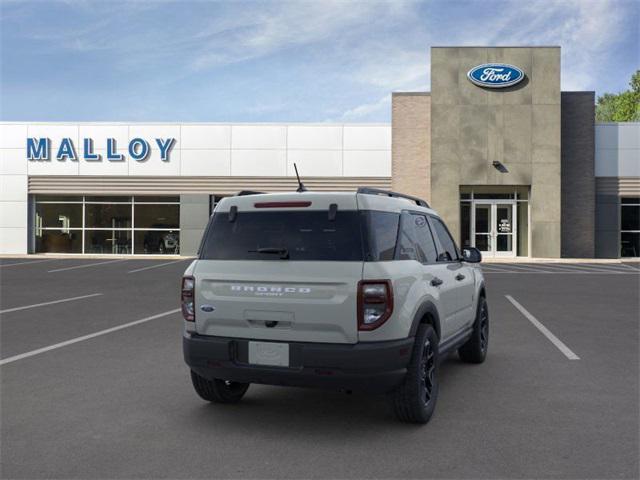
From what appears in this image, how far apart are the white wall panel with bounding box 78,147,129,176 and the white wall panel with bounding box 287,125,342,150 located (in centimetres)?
788

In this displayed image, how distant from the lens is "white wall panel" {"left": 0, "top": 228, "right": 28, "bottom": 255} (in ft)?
95.1

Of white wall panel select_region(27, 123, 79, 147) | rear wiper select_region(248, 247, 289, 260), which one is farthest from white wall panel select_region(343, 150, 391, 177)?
rear wiper select_region(248, 247, 289, 260)

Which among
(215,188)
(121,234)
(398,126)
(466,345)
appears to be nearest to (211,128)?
(215,188)

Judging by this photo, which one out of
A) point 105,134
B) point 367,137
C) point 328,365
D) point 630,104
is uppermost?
point 630,104

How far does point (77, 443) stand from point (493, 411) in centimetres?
315

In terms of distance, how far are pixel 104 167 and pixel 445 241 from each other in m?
25.6

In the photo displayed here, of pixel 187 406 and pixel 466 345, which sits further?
pixel 466 345

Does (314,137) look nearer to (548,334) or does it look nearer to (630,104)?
(548,334)

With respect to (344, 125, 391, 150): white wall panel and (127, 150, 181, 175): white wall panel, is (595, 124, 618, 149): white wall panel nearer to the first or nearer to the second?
(344, 125, 391, 150): white wall panel

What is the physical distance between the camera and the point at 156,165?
2856 centimetres

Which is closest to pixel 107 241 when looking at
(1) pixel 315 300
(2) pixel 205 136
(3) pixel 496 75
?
(2) pixel 205 136

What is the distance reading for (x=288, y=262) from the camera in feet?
14.0

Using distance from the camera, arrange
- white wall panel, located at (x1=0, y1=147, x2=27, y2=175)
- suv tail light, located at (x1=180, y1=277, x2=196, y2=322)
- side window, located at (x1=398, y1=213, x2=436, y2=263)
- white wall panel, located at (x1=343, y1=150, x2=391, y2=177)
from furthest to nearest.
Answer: white wall panel, located at (x1=0, y1=147, x2=27, y2=175)
white wall panel, located at (x1=343, y1=150, x2=391, y2=177)
side window, located at (x1=398, y1=213, x2=436, y2=263)
suv tail light, located at (x1=180, y1=277, x2=196, y2=322)

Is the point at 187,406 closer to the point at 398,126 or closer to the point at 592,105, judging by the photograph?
the point at 398,126
